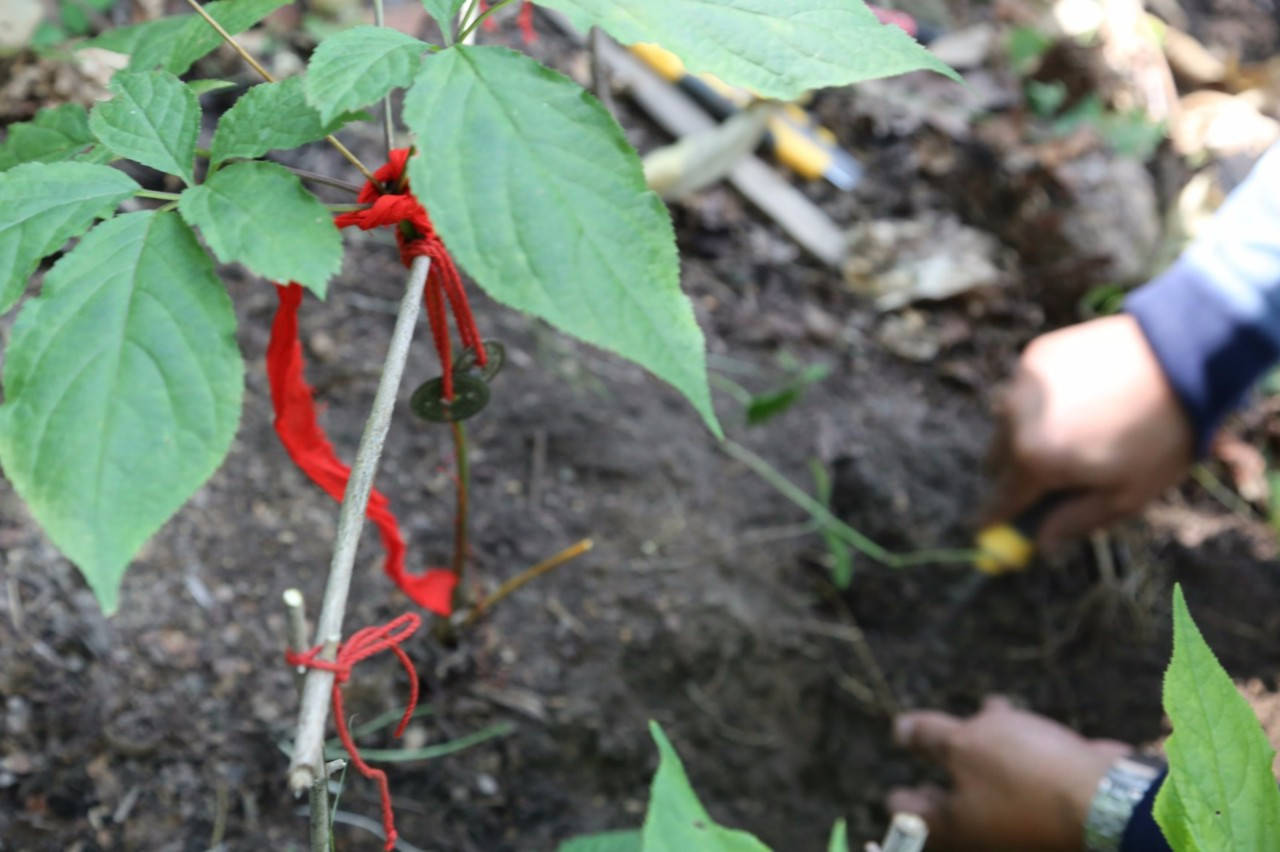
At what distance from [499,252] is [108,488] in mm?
260

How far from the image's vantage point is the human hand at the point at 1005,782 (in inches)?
55.2

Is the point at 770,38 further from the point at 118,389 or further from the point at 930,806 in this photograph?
the point at 930,806

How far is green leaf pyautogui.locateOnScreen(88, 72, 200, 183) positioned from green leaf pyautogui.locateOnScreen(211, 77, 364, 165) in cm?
3

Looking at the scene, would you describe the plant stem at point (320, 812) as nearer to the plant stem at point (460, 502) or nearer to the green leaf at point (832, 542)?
the plant stem at point (460, 502)

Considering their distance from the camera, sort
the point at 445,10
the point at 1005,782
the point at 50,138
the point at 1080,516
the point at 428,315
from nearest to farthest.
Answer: the point at 445,10
the point at 50,138
the point at 428,315
the point at 1005,782
the point at 1080,516

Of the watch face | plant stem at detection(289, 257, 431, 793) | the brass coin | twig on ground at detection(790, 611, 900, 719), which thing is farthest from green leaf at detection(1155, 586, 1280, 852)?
twig on ground at detection(790, 611, 900, 719)

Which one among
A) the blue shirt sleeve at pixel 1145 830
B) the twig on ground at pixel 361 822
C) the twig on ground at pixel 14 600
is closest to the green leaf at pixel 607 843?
the twig on ground at pixel 361 822

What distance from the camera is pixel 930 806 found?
159 cm

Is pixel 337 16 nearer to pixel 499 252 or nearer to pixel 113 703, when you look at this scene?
pixel 113 703

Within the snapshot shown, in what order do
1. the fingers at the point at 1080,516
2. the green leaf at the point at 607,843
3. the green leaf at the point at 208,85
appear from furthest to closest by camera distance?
1. the fingers at the point at 1080,516
2. the green leaf at the point at 607,843
3. the green leaf at the point at 208,85

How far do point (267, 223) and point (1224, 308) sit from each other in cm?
152

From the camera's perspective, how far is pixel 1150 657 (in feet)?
6.22

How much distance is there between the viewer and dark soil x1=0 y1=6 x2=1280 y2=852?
121 cm

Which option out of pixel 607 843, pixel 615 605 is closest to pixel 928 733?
pixel 615 605
